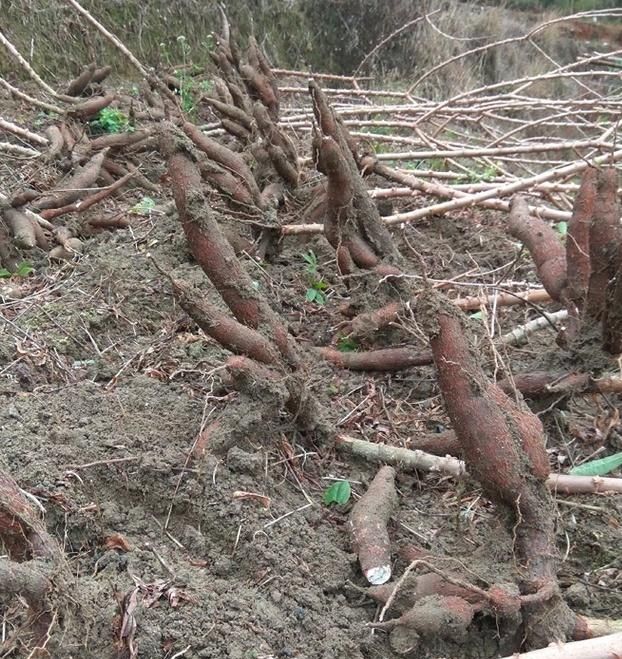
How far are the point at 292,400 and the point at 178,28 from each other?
4835 millimetres

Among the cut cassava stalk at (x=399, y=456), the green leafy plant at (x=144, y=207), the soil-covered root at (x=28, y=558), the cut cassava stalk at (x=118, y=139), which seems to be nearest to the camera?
the soil-covered root at (x=28, y=558)

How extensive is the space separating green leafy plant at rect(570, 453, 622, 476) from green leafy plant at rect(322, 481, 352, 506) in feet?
1.98

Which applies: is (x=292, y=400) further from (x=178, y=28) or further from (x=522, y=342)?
(x=178, y=28)

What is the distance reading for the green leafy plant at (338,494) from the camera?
170 cm

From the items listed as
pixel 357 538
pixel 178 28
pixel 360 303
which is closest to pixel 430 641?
pixel 357 538

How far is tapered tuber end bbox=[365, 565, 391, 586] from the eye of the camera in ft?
4.76

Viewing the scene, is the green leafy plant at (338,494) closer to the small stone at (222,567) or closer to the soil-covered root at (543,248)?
the small stone at (222,567)

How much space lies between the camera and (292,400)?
1.75 meters

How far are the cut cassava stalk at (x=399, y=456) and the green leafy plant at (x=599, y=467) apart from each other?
13.1 inches

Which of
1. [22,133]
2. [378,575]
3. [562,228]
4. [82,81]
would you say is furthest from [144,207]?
[378,575]

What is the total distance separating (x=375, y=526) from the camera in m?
1.55

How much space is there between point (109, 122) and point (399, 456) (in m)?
2.70

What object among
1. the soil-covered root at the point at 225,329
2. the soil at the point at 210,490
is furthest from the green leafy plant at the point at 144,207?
the soil-covered root at the point at 225,329

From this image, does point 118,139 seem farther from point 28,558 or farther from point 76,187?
point 28,558
